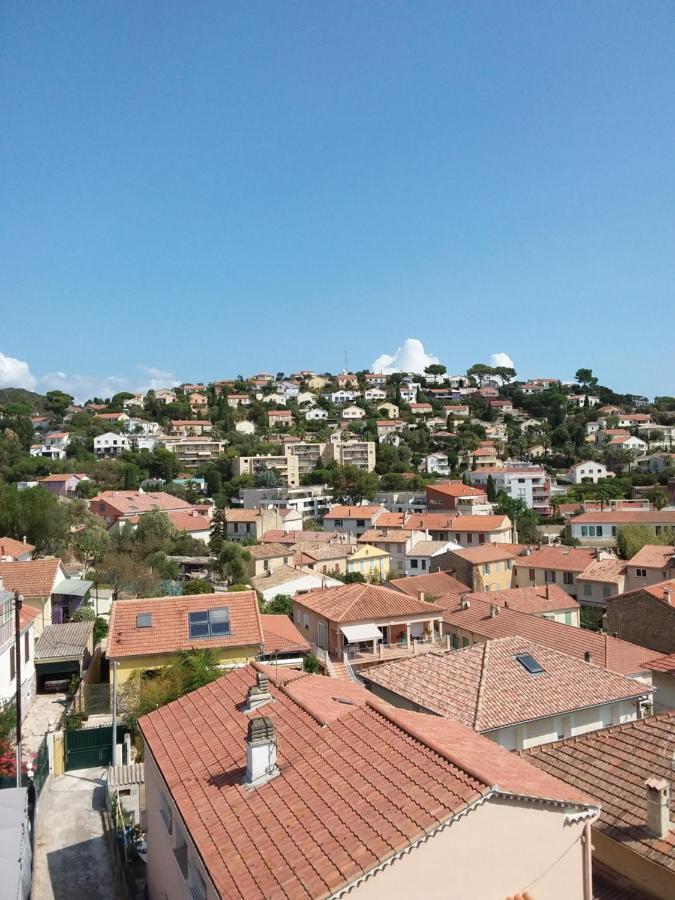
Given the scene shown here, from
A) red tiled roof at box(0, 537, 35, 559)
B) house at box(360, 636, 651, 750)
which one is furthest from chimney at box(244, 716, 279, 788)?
red tiled roof at box(0, 537, 35, 559)

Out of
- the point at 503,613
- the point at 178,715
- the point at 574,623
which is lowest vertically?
the point at 574,623

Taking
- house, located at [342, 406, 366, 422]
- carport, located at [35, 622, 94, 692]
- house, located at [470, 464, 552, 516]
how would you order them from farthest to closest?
house, located at [342, 406, 366, 422]
house, located at [470, 464, 552, 516]
carport, located at [35, 622, 94, 692]

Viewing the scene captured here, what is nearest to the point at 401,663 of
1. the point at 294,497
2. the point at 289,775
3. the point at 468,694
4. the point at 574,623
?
the point at 468,694

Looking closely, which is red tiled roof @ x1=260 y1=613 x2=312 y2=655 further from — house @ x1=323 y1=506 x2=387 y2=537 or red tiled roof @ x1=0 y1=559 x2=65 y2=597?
house @ x1=323 y1=506 x2=387 y2=537

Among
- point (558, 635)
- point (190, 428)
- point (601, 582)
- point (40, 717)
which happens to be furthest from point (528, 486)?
point (40, 717)

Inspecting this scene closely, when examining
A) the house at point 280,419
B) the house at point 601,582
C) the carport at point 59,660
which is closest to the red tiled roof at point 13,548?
the carport at point 59,660

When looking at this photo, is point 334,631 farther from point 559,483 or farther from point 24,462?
point 559,483
